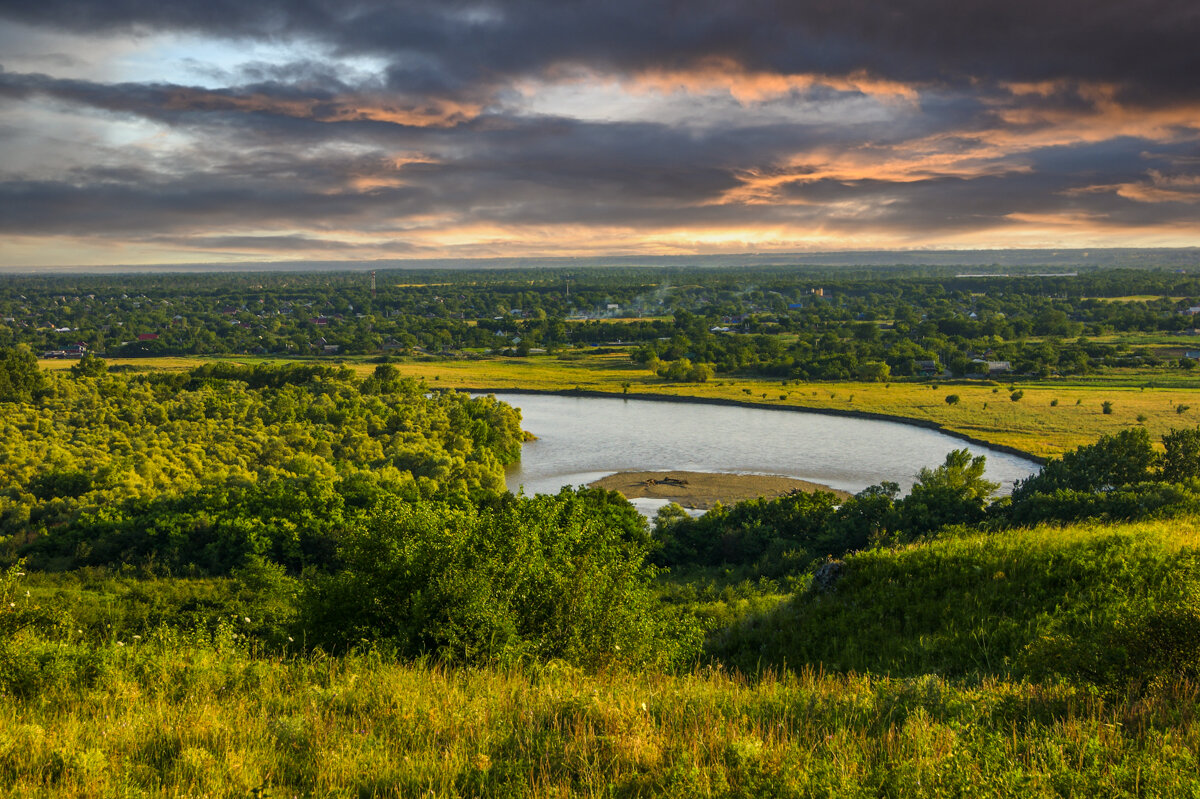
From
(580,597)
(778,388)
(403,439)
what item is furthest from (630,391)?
(580,597)

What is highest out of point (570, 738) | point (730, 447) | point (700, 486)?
point (570, 738)

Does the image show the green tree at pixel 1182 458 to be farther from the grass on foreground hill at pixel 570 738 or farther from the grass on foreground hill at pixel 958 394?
the grass on foreground hill at pixel 570 738

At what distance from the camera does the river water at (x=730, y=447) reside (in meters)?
49.4

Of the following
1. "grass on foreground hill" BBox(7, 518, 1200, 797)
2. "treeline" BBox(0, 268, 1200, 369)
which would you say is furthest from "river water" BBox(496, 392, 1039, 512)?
"grass on foreground hill" BBox(7, 518, 1200, 797)

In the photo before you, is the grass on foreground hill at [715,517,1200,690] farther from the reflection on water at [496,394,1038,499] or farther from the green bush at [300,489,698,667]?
the reflection on water at [496,394,1038,499]

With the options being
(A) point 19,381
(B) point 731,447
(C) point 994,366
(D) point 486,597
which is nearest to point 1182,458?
(B) point 731,447

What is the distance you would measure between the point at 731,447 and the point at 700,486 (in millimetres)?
12356

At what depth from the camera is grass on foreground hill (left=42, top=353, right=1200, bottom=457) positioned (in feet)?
192

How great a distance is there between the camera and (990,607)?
39.9 ft

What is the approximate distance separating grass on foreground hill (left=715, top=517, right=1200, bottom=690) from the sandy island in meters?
27.4

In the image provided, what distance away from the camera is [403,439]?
173ft

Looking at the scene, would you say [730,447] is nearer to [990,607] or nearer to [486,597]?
[990,607]

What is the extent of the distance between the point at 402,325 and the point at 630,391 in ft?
278

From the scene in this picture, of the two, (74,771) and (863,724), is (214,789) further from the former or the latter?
(863,724)
